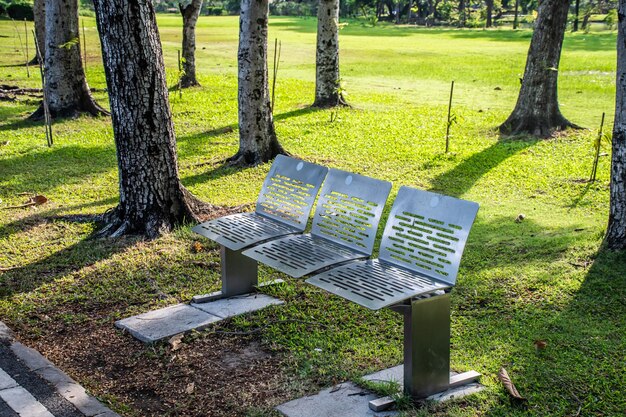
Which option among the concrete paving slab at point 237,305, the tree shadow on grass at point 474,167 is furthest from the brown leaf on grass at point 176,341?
the tree shadow on grass at point 474,167

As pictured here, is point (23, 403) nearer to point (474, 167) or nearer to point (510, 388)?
point (510, 388)

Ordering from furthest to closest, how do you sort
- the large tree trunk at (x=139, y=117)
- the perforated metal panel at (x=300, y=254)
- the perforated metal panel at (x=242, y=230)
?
the large tree trunk at (x=139, y=117) → the perforated metal panel at (x=242, y=230) → the perforated metal panel at (x=300, y=254)

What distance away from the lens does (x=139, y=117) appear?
803 cm

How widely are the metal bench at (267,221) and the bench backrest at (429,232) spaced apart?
0.98 metres

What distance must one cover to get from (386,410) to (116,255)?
13.0ft

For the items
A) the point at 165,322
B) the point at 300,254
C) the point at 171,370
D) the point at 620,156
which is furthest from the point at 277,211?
the point at 620,156

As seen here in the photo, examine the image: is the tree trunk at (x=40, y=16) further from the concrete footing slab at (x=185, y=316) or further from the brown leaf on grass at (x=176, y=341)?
the brown leaf on grass at (x=176, y=341)

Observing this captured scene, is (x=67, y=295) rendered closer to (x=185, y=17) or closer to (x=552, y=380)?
(x=552, y=380)

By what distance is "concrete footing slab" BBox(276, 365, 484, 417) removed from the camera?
4.68 metres

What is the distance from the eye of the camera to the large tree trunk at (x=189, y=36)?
58.6 feet

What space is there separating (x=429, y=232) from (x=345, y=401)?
3.83 ft

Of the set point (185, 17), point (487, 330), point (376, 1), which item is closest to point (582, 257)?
point (487, 330)

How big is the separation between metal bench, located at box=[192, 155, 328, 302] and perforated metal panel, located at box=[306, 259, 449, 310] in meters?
0.99

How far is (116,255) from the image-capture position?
7.83m
